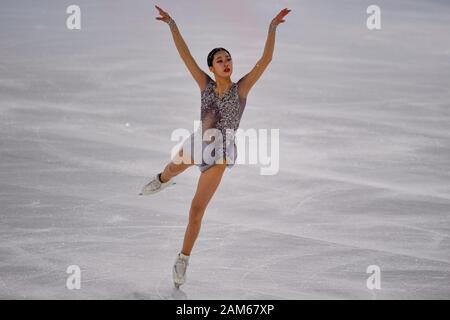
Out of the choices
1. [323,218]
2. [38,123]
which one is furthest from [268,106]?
[323,218]

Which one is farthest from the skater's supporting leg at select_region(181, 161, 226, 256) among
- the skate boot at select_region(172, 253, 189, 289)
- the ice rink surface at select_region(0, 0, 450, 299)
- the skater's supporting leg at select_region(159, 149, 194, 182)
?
the ice rink surface at select_region(0, 0, 450, 299)

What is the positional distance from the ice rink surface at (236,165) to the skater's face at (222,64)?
1.21 meters

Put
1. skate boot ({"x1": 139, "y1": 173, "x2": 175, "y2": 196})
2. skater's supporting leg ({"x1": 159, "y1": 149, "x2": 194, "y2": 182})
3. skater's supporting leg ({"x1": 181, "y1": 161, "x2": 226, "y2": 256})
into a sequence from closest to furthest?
1. skater's supporting leg ({"x1": 181, "y1": 161, "x2": 226, "y2": 256})
2. skater's supporting leg ({"x1": 159, "y1": 149, "x2": 194, "y2": 182})
3. skate boot ({"x1": 139, "y1": 173, "x2": 175, "y2": 196})

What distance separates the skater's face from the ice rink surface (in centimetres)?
121

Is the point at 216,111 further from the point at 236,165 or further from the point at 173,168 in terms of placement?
the point at 236,165

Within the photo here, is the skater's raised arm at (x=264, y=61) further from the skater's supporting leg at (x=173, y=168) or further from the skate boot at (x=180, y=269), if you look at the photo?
the skate boot at (x=180, y=269)

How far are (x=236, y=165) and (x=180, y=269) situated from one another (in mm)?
2504

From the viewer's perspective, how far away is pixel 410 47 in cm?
1158

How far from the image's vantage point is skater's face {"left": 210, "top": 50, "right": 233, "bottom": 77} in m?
4.81

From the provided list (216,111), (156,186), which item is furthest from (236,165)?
(216,111)

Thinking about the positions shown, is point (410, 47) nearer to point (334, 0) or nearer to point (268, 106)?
point (334, 0)

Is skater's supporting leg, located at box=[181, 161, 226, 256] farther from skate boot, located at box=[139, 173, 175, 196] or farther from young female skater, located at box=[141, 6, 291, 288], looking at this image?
skate boot, located at box=[139, 173, 175, 196]

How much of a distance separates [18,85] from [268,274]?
511cm

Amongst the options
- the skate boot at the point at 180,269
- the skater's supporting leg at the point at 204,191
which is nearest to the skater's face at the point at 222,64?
the skater's supporting leg at the point at 204,191
